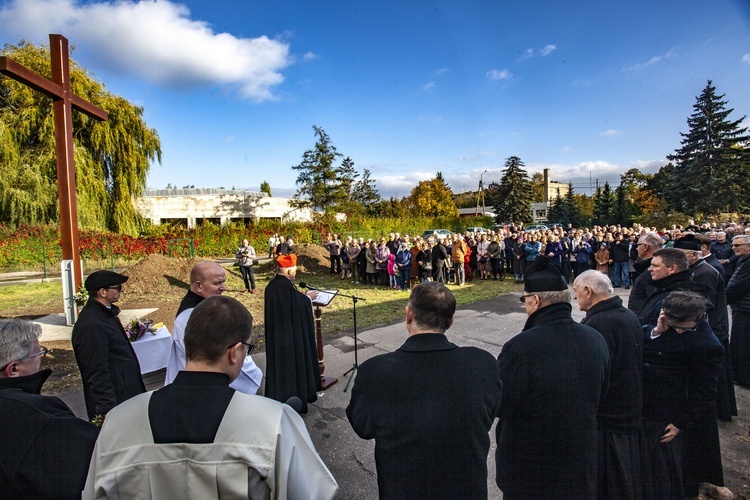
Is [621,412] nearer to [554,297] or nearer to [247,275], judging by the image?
[554,297]

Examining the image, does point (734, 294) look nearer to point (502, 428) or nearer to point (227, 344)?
point (502, 428)

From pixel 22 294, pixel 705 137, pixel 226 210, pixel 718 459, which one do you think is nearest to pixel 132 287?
pixel 22 294

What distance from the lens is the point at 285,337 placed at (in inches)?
174

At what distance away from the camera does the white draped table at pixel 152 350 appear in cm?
469

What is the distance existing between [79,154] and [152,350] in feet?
68.8

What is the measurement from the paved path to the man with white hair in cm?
104

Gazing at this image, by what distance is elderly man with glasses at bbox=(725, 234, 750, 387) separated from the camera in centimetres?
459

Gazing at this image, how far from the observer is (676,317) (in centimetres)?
255

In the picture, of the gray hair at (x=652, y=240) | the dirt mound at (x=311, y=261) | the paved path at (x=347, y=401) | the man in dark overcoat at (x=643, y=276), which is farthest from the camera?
the dirt mound at (x=311, y=261)

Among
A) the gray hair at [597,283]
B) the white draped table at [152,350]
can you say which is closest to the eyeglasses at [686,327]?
the gray hair at [597,283]

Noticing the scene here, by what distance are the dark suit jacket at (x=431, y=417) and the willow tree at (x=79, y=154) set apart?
24.0 m

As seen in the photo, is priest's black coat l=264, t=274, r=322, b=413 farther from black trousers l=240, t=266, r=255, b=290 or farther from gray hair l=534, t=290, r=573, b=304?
black trousers l=240, t=266, r=255, b=290

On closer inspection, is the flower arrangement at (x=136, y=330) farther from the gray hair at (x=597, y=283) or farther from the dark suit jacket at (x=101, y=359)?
the gray hair at (x=597, y=283)

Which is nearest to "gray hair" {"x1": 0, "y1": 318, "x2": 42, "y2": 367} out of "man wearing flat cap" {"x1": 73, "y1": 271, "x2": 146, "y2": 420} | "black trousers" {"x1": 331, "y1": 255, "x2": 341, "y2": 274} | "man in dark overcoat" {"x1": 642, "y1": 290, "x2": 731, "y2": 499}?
"man wearing flat cap" {"x1": 73, "y1": 271, "x2": 146, "y2": 420}
